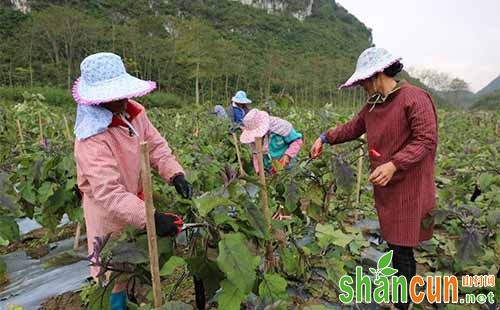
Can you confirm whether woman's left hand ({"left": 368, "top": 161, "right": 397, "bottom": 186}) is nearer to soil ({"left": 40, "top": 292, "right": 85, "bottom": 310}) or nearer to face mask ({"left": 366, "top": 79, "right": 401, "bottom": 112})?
face mask ({"left": 366, "top": 79, "right": 401, "bottom": 112})

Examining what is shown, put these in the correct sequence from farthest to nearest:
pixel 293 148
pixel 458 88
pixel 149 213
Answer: pixel 458 88, pixel 293 148, pixel 149 213

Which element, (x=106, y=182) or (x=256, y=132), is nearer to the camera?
(x=106, y=182)

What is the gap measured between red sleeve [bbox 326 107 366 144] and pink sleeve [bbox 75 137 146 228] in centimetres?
131

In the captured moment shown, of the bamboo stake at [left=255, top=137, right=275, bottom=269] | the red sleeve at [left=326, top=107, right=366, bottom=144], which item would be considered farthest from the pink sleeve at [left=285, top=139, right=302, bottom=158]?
the bamboo stake at [left=255, top=137, right=275, bottom=269]

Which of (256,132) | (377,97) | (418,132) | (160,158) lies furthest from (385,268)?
(160,158)

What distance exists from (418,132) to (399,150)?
0.53ft

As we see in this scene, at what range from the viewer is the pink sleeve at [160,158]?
81.4 inches

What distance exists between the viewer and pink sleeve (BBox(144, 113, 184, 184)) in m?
2.07

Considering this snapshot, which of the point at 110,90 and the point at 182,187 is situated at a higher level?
the point at 110,90

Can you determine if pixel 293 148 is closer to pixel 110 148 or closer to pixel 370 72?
pixel 370 72

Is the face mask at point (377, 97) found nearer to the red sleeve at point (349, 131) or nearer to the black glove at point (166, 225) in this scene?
the red sleeve at point (349, 131)

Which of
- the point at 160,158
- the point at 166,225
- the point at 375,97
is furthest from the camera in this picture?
the point at 375,97

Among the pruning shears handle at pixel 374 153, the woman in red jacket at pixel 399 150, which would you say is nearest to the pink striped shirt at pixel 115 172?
the woman in red jacket at pixel 399 150

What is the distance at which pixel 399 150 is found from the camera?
213 cm
